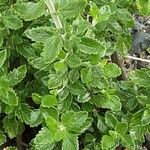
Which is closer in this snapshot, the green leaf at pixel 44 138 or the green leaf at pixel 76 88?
the green leaf at pixel 44 138

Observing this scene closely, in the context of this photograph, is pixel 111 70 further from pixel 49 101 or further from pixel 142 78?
pixel 49 101

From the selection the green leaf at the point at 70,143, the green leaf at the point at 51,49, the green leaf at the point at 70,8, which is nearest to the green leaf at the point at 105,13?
the green leaf at the point at 70,8

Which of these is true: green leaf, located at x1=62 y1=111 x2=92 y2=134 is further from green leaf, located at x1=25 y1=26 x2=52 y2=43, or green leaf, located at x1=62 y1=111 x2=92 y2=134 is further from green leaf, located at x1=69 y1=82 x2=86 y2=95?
green leaf, located at x1=25 y1=26 x2=52 y2=43

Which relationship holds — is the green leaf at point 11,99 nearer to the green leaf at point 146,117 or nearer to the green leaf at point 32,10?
the green leaf at point 32,10

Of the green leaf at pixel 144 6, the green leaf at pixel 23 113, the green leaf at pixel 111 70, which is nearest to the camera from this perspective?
the green leaf at pixel 144 6

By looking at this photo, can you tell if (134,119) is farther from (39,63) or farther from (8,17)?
(8,17)

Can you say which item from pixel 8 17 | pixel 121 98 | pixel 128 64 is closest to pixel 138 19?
pixel 128 64
